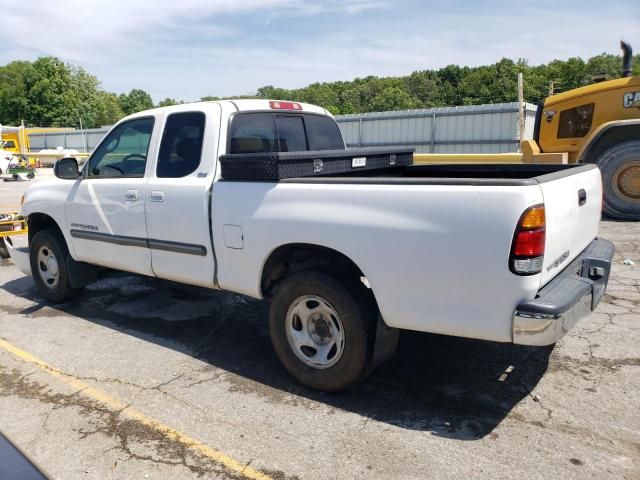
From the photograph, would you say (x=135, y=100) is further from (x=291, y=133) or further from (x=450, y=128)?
(x=291, y=133)

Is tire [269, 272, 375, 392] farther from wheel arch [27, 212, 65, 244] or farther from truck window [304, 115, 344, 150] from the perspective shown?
wheel arch [27, 212, 65, 244]

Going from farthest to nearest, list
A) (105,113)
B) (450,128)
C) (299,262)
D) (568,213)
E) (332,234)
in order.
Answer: (105,113) < (450,128) < (299,262) < (332,234) < (568,213)

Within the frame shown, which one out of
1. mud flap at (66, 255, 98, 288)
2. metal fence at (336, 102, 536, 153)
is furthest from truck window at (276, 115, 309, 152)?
metal fence at (336, 102, 536, 153)

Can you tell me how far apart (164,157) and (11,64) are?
4205 inches

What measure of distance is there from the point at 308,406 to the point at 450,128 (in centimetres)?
1941

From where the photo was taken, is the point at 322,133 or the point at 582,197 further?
the point at 322,133

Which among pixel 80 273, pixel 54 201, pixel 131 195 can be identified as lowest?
Answer: pixel 80 273

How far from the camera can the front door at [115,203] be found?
4.69 metres

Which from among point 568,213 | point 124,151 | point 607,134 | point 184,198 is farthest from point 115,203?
point 607,134

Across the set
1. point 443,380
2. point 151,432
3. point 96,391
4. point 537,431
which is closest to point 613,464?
point 537,431

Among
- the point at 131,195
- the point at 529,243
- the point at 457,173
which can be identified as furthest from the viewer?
the point at 457,173

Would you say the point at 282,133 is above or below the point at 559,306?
above

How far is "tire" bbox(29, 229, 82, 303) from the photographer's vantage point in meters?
5.65

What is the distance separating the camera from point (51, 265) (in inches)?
229
